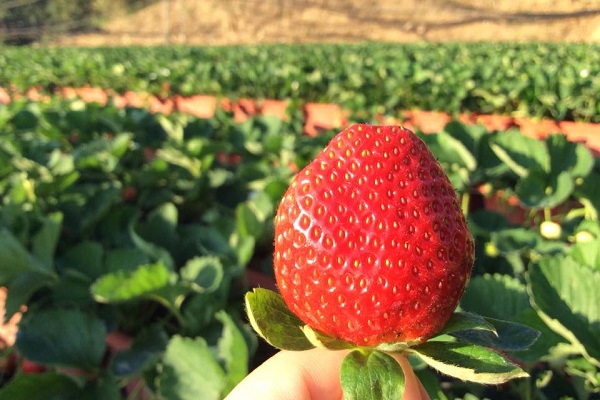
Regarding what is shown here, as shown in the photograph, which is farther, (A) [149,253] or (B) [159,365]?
(A) [149,253]

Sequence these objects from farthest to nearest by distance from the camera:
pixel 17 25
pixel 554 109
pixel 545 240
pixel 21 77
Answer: pixel 17 25 < pixel 21 77 < pixel 554 109 < pixel 545 240

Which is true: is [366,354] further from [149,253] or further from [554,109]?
[554,109]

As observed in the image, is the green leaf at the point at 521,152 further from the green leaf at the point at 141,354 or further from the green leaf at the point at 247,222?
the green leaf at the point at 141,354

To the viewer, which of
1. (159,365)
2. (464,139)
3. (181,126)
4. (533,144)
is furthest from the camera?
(181,126)

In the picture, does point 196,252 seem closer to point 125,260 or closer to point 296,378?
point 125,260

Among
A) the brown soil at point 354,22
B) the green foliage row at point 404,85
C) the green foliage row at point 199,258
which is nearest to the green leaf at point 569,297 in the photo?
the green foliage row at point 199,258

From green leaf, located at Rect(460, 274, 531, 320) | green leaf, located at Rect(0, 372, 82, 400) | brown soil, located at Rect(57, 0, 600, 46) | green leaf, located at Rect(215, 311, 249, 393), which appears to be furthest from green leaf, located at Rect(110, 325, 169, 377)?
brown soil, located at Rect(57, 0, 600, 46)

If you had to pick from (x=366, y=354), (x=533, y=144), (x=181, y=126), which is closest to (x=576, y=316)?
(x=366, y=354)
